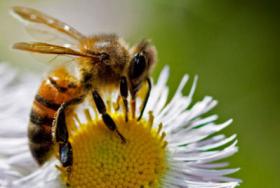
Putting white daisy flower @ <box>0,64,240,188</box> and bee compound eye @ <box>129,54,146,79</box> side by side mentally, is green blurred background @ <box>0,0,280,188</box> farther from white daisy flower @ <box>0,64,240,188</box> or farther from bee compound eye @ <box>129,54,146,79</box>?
bee compound eye @ <box>129,54,146,79</box>

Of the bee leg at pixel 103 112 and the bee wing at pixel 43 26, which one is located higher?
the bee wing at pixel 43 26

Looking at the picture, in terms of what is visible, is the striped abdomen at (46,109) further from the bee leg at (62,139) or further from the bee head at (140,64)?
the bee head at (140,64)

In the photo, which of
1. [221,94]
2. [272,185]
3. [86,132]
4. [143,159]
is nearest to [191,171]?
[143,159]

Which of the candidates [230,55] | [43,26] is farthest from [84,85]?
[230,55]

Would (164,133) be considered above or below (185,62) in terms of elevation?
below

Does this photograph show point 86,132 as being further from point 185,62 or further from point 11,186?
point 185,62

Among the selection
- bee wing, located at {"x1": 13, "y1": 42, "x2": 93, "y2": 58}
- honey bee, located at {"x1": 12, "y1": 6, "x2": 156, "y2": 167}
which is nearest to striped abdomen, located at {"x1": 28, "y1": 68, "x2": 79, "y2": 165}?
honey bee, located at {"x1": 12, "y1": 6, "x2": 156, "y2": 167}

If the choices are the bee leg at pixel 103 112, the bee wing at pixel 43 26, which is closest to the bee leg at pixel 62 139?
the bee leg at pixel 103 112
